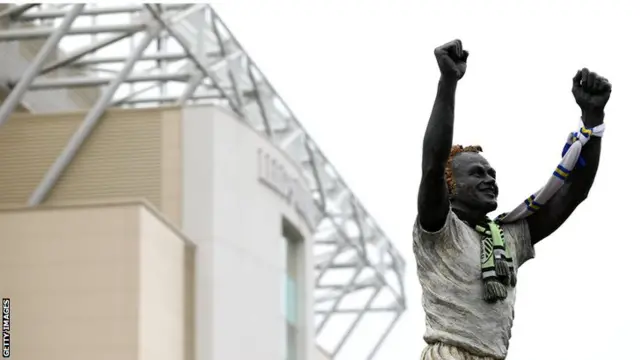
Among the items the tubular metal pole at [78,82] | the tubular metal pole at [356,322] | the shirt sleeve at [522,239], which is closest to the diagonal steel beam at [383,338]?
the tubular metal pole at [356,322]

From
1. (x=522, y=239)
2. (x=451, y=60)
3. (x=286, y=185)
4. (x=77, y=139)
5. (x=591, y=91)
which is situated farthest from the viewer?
(x=286, y=185)

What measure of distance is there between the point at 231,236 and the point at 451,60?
3766 centimetres

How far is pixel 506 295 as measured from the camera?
9109 mm

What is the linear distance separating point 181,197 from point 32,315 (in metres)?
6.85

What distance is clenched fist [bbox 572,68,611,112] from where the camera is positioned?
364 inches

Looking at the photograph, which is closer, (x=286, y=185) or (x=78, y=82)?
(x=78, y=82)

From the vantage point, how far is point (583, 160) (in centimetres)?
934

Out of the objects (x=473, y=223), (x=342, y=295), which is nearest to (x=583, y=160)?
(x=473, y=223)

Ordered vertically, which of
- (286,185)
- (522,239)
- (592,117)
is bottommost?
(522,239)

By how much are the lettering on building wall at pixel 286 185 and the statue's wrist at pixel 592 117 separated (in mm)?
39362

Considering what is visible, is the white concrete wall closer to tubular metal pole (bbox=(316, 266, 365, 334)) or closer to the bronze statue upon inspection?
tubular metal pole (bbox=(316, 266, 365, 334))

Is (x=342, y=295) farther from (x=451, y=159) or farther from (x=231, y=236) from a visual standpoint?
(x=451, y=159)

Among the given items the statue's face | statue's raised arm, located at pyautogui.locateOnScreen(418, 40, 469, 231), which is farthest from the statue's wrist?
statue's raised arm, located at pyautogui.locateOnScreen(418, 40, 469, 231)

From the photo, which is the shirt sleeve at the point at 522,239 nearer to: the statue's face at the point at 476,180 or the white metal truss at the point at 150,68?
the statue's face at the point at 476,180
